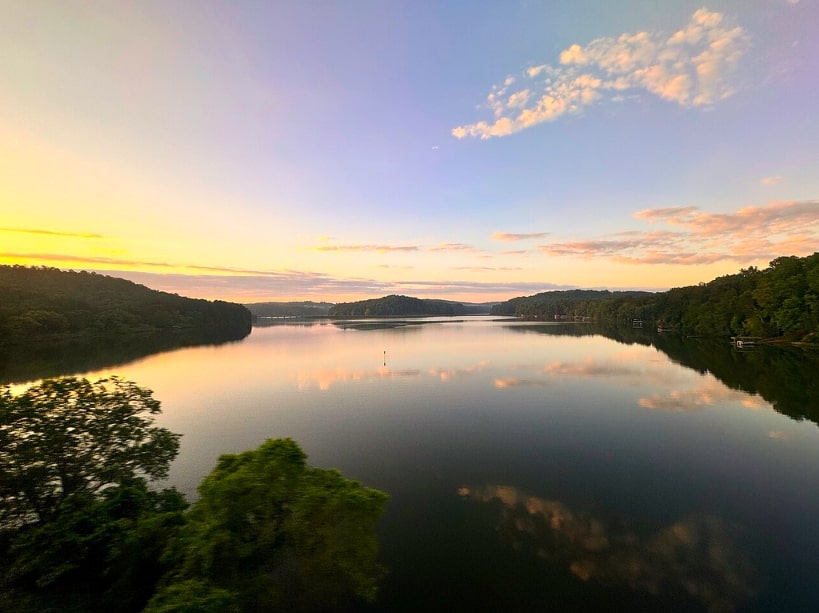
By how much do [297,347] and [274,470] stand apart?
257 feet

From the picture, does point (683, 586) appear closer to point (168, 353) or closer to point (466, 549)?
point (466, 549)

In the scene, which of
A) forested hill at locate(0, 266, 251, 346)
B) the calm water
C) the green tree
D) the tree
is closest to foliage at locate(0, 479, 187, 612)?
the green tree

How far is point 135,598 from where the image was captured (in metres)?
10.4

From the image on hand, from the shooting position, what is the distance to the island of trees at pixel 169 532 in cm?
974

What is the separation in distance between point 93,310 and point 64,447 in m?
134

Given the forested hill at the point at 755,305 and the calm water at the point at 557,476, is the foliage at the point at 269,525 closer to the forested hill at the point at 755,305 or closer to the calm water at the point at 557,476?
the calm water at the point at 557,476

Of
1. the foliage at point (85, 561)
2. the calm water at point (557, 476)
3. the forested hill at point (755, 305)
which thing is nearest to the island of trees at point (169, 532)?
the foliage at point (85, 561)

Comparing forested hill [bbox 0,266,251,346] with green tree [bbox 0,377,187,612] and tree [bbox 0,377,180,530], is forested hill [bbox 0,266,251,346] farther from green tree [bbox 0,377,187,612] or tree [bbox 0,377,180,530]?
green tree [bbox 0,377,187,612]

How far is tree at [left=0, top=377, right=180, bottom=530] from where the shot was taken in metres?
11.6

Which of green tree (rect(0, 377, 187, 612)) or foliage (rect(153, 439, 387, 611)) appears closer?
foliage (rect(153, 439, 387, 611))

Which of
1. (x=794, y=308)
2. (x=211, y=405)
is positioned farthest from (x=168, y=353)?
(x=794, y=308)

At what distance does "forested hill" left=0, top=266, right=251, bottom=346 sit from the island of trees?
9349cm

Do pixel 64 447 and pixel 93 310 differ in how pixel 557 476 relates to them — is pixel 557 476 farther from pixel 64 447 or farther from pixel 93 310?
pixel 93 310

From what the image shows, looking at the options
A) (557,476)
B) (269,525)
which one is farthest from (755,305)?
(269,525)
